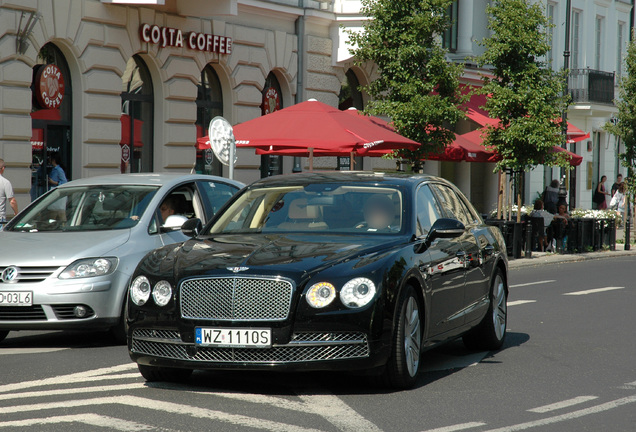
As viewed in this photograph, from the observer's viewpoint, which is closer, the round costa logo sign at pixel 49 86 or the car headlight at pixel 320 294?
the car headlight at pixel 320 294

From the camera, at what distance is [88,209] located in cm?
1077

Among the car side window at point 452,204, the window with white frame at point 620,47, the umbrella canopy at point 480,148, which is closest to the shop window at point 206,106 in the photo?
the umbrella canopy at point 480,148

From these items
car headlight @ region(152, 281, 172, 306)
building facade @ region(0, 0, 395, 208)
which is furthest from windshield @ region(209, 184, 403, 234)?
building facade @ region(0, 0, 395, 208)

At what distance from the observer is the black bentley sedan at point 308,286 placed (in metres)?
7.10

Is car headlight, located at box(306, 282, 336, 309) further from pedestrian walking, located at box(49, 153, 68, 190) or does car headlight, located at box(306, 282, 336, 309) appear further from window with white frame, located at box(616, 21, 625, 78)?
window with white frame, located at box(616, 21, 625, 78)

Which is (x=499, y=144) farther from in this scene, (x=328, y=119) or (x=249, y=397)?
(x=249, y=397)

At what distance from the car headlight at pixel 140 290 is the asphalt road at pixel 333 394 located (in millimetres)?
601

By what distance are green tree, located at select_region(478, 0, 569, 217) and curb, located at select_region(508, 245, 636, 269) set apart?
2.02m

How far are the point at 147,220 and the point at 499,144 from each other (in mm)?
15678

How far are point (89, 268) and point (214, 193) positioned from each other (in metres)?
2.43

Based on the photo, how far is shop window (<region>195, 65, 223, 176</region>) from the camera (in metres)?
24.1

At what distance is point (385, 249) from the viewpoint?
7637mm

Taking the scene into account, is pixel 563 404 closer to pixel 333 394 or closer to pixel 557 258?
pixel 333 394

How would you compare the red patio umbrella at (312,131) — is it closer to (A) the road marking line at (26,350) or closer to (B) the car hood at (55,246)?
(B) the car hood at (55,246)
